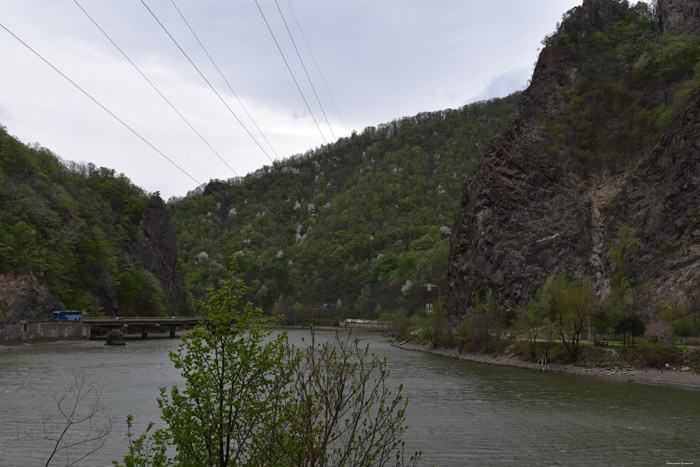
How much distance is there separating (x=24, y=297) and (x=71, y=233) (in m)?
25.2

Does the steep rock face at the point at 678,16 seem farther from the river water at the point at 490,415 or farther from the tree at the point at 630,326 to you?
the river water at the point at 490,415

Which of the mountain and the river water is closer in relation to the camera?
the river water

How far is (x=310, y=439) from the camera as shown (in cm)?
789

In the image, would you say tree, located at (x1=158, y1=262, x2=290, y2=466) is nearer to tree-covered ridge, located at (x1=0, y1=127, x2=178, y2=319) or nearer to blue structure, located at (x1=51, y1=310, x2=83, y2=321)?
tree-covered ridge, located at (x1=0, y1=127, x2=178, y2=319)

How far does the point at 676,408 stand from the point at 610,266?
3769 cm

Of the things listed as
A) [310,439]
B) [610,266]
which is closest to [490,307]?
[610,266]

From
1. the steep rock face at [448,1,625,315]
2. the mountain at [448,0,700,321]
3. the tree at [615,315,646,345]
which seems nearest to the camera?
the tree at [615,315,646,345]

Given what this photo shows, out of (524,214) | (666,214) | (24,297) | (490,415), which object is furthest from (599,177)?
(24,297)

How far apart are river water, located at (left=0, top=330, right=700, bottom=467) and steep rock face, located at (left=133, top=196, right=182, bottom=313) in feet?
287

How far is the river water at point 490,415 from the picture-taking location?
76.8 feet

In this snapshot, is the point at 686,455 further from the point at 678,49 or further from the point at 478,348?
the point at 678,49

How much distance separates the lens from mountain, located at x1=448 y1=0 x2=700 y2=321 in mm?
63156

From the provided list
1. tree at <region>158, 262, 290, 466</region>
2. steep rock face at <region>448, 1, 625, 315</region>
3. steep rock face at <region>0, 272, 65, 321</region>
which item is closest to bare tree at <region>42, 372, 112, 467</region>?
tree at <region>158, 262, 290, 466</region>

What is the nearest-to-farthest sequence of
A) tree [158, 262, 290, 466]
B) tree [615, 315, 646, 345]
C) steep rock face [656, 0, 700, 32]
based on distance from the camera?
1. tree [158, 262, 290, 466]
2. tree [615, 315, 646, 345]
3. steep rock face [656, 0, 700, 32]
